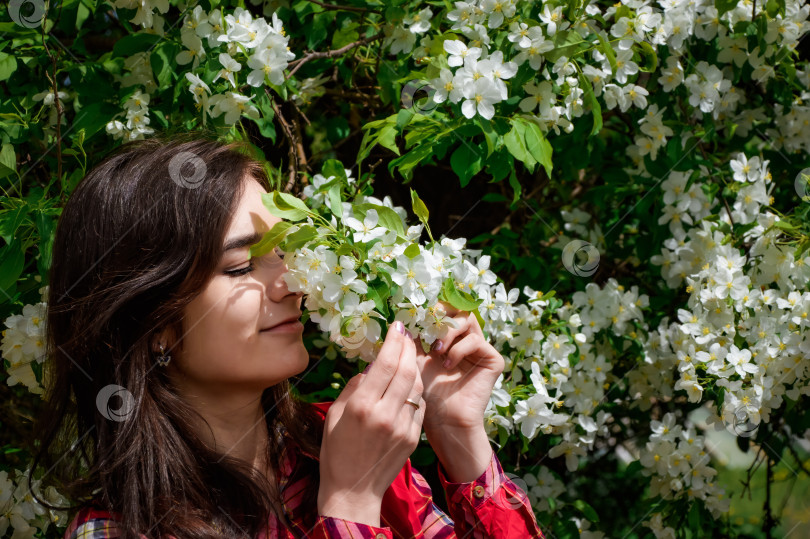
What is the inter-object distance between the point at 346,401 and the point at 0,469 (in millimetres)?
1258

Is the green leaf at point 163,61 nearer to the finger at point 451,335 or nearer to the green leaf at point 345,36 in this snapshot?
the green leaf at point 345,36

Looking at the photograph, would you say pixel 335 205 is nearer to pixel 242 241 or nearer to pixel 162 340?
pixel 242 241

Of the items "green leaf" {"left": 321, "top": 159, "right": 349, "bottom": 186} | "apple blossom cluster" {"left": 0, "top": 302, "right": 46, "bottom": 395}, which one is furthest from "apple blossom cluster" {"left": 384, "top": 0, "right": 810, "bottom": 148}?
"apple blossom cluster" {"left": 0, "top": 302, "right": 46, "bottom": 395}

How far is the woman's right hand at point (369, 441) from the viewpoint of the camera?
145cm

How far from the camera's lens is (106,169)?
5.47 feet

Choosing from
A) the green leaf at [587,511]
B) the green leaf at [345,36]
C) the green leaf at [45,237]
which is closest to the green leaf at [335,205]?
the green leaf at [45,237]

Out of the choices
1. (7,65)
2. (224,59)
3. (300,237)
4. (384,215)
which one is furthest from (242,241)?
(7,65)

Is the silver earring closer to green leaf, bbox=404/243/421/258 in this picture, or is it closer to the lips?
the lips

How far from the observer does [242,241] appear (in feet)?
5.09

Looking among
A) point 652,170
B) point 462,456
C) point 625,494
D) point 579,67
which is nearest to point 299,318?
point 462,456

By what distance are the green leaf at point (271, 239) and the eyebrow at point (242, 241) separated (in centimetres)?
6

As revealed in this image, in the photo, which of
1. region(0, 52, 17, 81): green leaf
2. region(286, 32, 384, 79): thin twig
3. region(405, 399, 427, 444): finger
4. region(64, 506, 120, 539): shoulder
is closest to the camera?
region(64, 506, 120, 539): shoulder

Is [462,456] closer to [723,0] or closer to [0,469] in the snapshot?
[0,469]

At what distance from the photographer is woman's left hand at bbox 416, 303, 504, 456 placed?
1.72 meters
